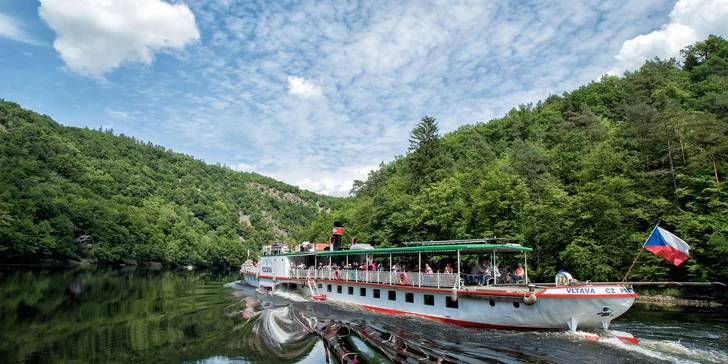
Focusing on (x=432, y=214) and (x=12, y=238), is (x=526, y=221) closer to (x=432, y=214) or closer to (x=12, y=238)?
(x=432, y=214)

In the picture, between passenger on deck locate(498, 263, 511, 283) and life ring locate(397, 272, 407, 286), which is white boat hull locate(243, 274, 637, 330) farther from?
passenger on deck locate(498, 263, 511, 283)

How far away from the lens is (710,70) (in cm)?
7200

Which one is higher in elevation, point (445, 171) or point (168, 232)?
point (445, 171)

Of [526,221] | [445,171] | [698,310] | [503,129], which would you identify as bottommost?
[698,310]

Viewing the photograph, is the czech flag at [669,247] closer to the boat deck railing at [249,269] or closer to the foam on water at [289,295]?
the foam on water at [289,295]


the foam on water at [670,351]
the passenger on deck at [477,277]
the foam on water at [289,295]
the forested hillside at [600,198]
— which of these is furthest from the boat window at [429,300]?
the forested hillside at [600,198]

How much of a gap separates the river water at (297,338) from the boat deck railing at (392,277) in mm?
1926

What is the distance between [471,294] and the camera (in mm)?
18781

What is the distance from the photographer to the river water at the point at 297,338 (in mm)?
13656

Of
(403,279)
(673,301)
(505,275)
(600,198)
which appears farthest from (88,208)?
(673,301)

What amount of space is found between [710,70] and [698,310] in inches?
2656

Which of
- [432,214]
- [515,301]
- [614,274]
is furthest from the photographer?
[432,214]

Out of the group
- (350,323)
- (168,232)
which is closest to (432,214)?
(350,323)

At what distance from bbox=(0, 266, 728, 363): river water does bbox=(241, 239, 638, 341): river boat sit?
70 centimetres
